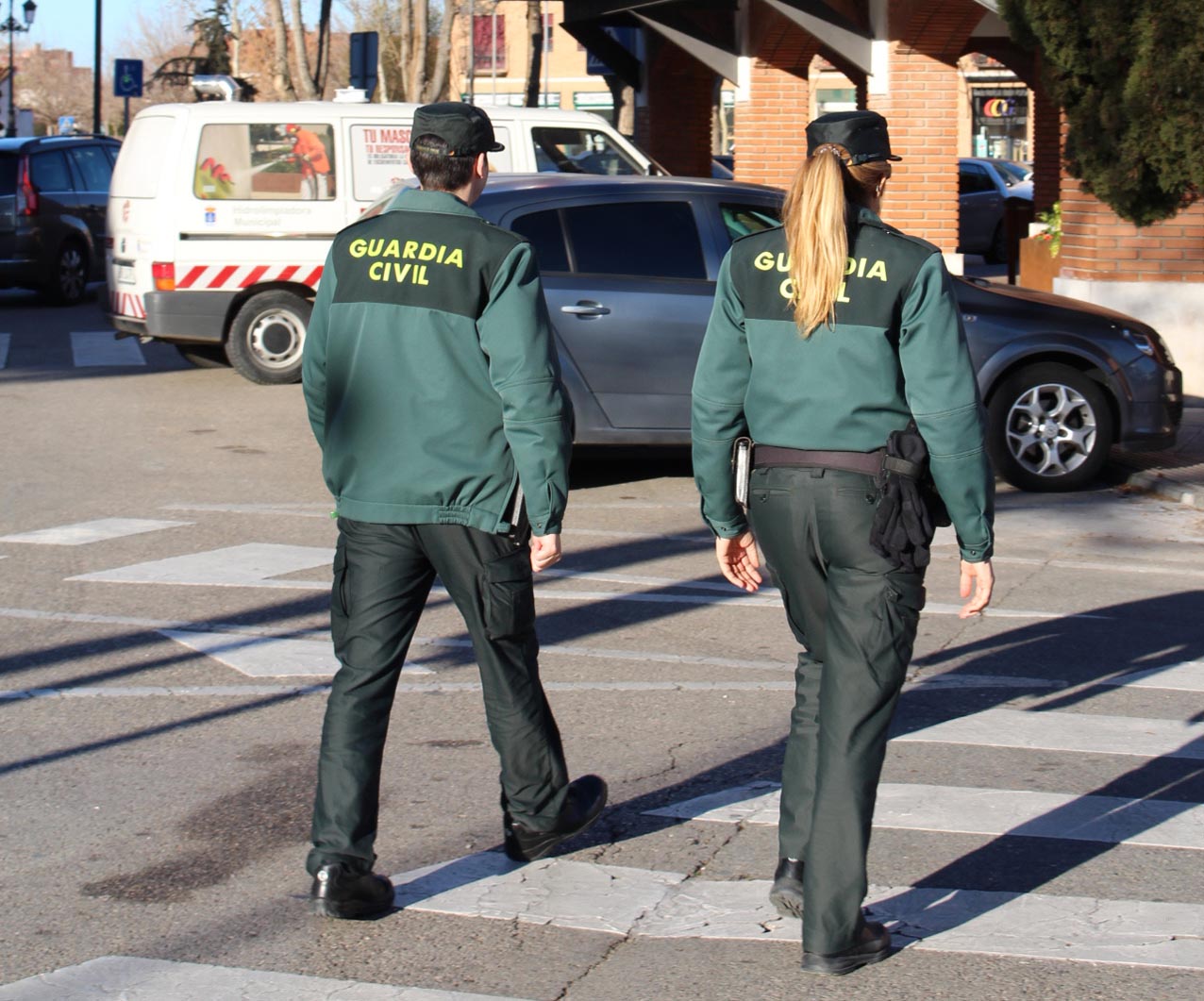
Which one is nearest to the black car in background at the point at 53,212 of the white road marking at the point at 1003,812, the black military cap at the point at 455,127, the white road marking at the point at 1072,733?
the white road marking at the point at 1072,733

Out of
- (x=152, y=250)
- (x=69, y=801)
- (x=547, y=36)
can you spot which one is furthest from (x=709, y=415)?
(x=547, y=36)

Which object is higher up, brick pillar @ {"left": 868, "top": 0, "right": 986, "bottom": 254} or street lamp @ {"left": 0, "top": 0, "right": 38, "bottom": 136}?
street lamp @ {"left": 0, "top": 0, "right": 38, "bottom": 136}

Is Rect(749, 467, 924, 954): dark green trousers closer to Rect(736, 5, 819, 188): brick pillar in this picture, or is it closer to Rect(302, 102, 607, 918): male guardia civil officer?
Rect(302, 102, 607, 918): male guardia civil officer

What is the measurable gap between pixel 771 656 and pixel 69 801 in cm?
274

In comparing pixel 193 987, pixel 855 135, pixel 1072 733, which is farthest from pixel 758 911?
pixel 1072 733

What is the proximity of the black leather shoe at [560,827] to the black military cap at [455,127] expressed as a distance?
1568 mm

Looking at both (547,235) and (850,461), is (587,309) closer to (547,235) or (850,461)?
(547,235)

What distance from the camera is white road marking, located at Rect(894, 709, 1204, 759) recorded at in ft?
18.0

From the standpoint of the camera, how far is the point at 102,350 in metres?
16.7

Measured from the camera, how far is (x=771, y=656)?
6605mm

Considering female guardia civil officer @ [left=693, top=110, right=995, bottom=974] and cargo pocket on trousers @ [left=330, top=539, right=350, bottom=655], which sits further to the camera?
cargo pocket on trousers @ [left=330, top=539, right=350, bottom=655]

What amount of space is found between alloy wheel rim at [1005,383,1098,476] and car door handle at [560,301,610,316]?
2407mm

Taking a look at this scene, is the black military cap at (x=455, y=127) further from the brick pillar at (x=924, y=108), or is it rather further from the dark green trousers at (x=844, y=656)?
the brick pillar at (x=924, y=108)

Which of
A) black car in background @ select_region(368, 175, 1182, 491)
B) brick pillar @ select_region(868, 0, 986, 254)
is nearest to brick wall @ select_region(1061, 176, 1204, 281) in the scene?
brick pillar @ select_region(868, 0, 986, 254)
